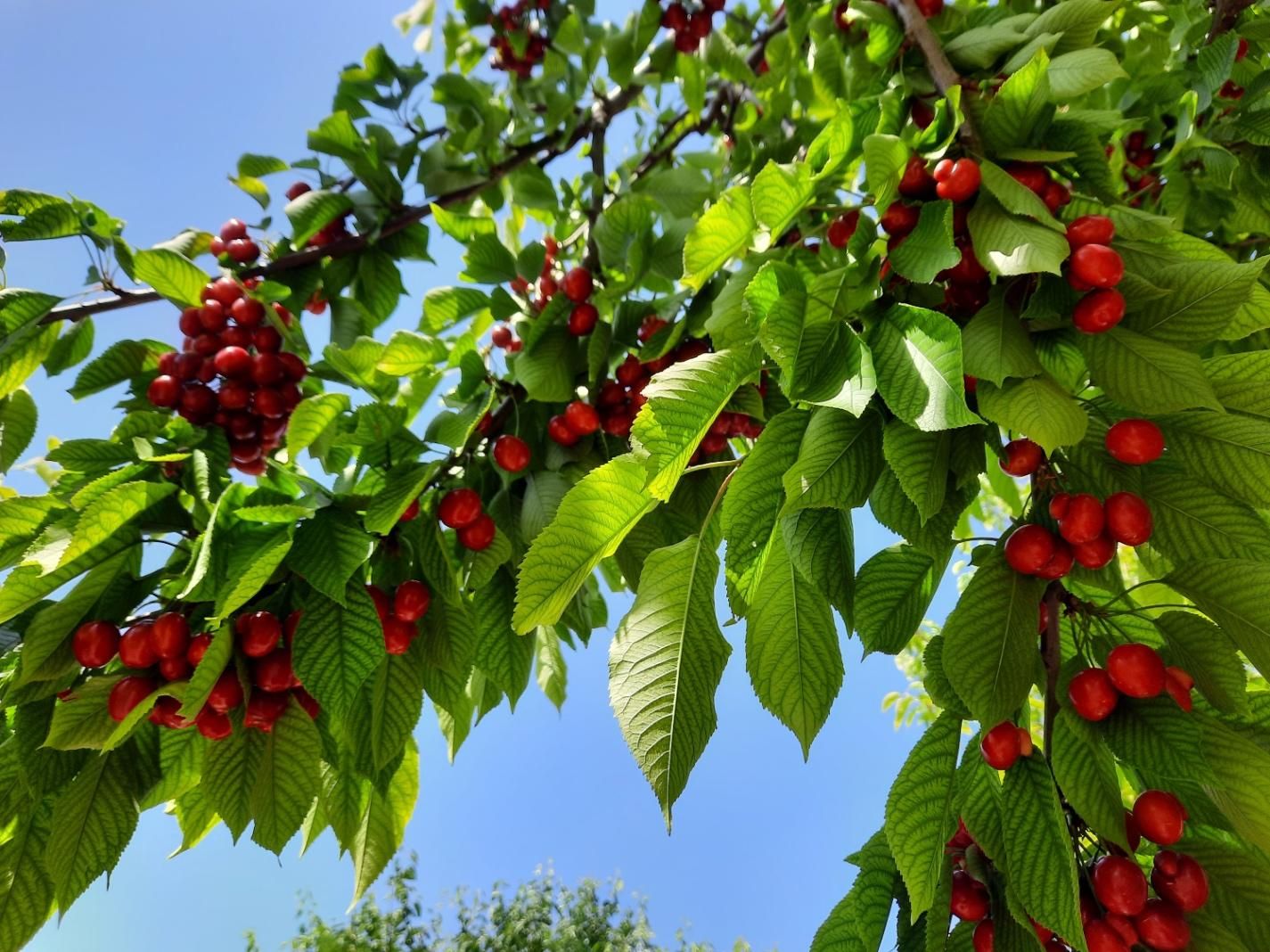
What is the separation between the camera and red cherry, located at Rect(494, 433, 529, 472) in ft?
3.96

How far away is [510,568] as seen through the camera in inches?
47.0

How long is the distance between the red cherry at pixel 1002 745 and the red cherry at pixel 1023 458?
8.5 inches

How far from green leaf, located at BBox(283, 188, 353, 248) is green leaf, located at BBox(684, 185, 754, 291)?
3.48 ft

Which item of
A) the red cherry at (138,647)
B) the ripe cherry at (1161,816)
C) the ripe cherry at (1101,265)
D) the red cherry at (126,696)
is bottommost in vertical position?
the ripe cherry at (1161,816)

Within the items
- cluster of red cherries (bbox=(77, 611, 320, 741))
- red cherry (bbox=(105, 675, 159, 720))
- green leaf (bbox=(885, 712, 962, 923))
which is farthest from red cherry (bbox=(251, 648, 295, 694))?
green leaf (bbox=(885, 712, 962, 923))

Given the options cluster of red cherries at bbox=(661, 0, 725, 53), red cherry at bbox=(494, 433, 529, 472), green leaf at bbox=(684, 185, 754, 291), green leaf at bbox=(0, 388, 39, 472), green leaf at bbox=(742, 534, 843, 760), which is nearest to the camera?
green leaf at bbox=(742, 534, 843, 760)

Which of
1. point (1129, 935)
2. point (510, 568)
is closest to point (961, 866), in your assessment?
point (1129, 935)

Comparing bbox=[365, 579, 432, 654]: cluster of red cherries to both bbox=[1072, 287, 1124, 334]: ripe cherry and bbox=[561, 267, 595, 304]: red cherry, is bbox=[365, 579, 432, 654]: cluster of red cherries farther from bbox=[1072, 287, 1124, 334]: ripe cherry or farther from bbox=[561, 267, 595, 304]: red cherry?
bbox=[1072, 287, 1124, 334]: ripe cherry

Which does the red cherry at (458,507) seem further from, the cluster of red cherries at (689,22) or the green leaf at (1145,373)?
the cluster of red cherries at (689,22)

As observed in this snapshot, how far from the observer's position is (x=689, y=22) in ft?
7.20

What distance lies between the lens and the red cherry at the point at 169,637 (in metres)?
0.97

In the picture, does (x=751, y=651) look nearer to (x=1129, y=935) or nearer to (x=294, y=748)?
(x=1129, y=935)

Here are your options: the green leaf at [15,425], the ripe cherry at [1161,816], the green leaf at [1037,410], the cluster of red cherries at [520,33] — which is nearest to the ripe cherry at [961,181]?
the green leaf at [1037,410]

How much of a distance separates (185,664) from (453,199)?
123 cm
